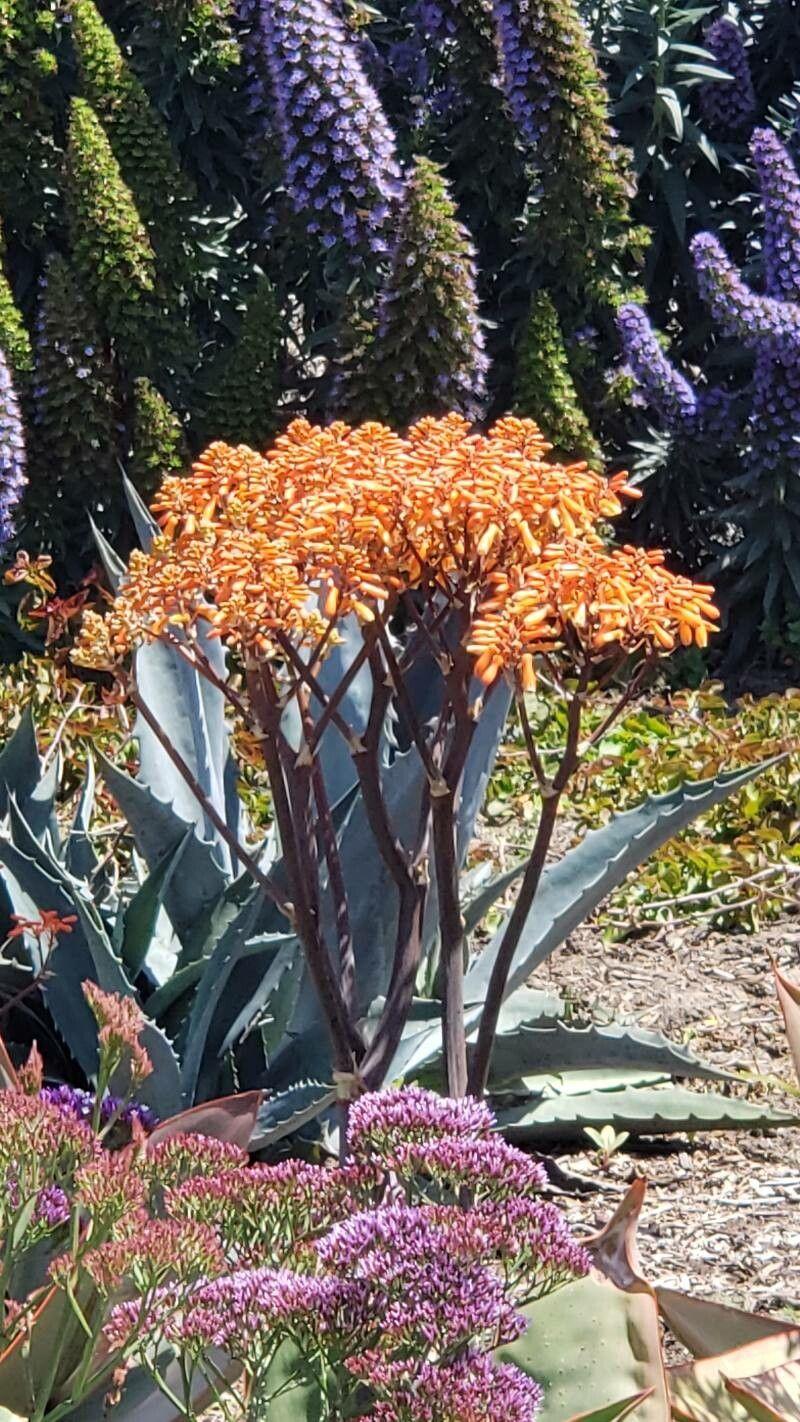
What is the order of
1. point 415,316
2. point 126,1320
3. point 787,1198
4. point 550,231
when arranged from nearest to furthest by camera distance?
point 126,1320, point 787,1198, point 415,316, point 550,231

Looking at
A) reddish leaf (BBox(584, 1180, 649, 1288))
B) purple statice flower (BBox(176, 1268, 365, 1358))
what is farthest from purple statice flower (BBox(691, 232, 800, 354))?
purple statice flower (BBox(176, 1268, 365, 1358))

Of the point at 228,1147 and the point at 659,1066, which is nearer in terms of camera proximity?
the point at 228,1147

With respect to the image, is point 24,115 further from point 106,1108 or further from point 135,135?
point 106,1108

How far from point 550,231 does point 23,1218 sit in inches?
166

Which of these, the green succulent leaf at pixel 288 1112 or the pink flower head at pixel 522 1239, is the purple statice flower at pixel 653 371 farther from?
the pink flower head at pixel 522 1239

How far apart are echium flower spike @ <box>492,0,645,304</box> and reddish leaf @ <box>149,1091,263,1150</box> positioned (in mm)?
3620

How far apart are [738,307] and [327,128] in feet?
4.05

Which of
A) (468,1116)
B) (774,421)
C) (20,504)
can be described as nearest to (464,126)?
(774,421)

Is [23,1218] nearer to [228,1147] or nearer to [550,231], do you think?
[228,1147]

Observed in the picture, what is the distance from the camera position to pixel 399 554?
7.41ft

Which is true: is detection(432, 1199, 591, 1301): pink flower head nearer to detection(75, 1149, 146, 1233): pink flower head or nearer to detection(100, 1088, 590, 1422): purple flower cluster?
detection(100, 1088, 590, 1422): purple flower cluster

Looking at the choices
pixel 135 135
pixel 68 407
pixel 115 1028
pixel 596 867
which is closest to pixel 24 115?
pixel 135 135

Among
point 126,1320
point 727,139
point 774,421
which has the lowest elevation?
point 126,1320

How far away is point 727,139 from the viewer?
5.94m
